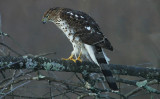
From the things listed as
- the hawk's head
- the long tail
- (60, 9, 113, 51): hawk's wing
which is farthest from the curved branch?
the hawk's head

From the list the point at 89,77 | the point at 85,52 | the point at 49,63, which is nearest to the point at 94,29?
the point at 85,52

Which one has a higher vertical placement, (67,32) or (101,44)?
(67,32)

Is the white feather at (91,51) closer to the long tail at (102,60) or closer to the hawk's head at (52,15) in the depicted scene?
the long tail at (102,60)

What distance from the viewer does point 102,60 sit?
5.04 ft

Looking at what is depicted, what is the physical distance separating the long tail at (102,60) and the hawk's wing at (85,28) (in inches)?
1.4

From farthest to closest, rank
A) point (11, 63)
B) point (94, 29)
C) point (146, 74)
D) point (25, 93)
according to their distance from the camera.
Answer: point (94, 29)
point (146, 74)
point (25, 93)
point (11, 63)

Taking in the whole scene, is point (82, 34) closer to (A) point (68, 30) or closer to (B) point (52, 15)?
(A) point (68, 30)

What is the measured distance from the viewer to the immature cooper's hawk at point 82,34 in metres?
1.61

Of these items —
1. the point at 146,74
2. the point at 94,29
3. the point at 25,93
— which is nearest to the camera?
the point at 25,93

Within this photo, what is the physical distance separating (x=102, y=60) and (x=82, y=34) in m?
0.25

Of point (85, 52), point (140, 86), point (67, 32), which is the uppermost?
point (67, 32)

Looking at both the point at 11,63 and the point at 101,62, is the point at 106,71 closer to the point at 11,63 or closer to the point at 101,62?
the point at 101,62

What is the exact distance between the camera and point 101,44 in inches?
62.2

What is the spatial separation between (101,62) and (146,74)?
26cm
